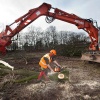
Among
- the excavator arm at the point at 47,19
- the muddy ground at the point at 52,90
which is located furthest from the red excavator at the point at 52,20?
the muddy ground at the point at 52,90

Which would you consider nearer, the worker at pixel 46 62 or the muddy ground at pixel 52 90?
the muddy ground at pixel 52 90

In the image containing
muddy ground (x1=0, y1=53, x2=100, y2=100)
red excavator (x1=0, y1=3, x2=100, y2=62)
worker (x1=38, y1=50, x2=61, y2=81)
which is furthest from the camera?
red excavator (x1=0, y1=3, x2=100, y2=62)

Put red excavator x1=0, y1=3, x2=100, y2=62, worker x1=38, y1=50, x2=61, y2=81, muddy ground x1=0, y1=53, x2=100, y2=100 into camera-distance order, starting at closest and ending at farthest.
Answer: muddy ground x1=0, y1=53, x2=100, y2=100 < worker x1=38, y1=50, x2=61, y2=81 < red excavator x1=0, y1=3, x2=100, y2=62

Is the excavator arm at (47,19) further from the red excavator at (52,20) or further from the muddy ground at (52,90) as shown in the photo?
the muddy ground at (52,90)

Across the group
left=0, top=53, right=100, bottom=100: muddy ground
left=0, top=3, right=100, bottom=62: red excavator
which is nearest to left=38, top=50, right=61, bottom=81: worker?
left=0, top=53, right=100, bottom=100: muddy ground

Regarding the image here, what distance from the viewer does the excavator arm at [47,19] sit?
11384 mm

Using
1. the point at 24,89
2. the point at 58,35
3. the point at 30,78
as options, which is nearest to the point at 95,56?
the point at 30,78

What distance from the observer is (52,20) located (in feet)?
41.0

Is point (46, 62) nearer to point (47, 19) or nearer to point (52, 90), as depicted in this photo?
point (52, 90)

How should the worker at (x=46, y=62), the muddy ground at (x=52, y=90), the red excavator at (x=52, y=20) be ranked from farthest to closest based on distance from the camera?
the red excavator at (x=52, y=20)
the worker at (x=46, y=62)
the muddy ground at (x=52, y=90)

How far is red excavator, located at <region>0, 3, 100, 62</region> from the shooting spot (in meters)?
11.4

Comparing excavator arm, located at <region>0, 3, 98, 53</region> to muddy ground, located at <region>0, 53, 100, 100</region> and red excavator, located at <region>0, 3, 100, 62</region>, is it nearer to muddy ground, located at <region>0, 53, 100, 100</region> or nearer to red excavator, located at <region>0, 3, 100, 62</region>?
red excavator, located at <region>0, 3, 100, 62</region>

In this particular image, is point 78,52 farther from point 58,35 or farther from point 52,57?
point 58,35

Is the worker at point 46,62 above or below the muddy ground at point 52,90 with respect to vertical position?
above
